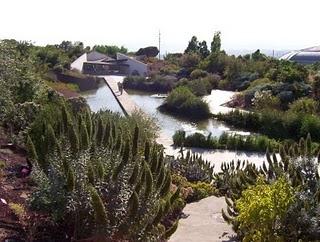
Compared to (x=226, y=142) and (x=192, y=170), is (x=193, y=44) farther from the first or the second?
(x=192, y=170)

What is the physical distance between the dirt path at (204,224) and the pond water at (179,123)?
5247 millimetres

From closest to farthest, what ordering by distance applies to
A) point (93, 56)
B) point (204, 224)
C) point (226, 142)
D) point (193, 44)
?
1. point (204, 224)
2. point (226, 142)
3. point (93, 56)
4. point (193, 44)

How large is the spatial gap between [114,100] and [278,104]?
9.91 meters

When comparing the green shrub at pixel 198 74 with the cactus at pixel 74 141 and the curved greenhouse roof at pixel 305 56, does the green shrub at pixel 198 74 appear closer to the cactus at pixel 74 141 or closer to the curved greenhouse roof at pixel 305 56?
the curved greenhouse roof at pixel 305 56

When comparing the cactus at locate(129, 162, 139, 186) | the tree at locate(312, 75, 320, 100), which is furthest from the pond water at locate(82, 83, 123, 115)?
the cactus at locate(129, 162, 139, 186)

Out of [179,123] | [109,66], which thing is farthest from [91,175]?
[109,66]

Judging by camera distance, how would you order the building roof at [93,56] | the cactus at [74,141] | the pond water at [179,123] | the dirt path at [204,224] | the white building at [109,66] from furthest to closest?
the building roof at [93,56] < the white building at [109,66] < the pond water at [179,123] < the dirt path at [204,224] < the cactus at [74,141]

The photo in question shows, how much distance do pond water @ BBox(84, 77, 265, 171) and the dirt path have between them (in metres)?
5.25

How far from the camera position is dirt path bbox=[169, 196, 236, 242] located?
8.65 meters

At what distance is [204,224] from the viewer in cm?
974

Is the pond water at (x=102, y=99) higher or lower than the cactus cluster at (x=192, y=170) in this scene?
higher

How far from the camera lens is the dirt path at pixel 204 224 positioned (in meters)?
8.65

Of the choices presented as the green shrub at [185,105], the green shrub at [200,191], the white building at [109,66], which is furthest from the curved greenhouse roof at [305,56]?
the green shrub at [200,191]

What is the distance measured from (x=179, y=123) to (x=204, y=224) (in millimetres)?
19146
